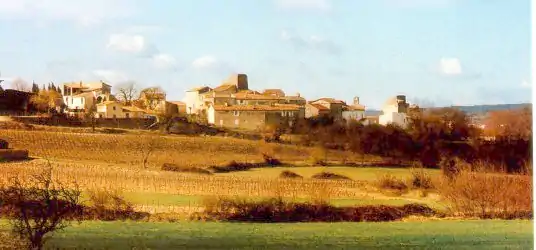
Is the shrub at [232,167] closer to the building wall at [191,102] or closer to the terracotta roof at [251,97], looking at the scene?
the terracotta roof at [251,97]

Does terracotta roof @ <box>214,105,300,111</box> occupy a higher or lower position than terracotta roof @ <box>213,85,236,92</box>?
lower

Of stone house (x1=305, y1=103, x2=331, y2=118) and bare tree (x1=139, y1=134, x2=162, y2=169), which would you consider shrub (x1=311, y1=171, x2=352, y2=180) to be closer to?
bare tree (x1=139, y1=134, x2=162, y2=169)

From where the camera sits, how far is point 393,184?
14.1 metres

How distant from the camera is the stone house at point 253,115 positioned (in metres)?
19.9

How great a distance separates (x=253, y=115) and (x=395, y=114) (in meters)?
5.03

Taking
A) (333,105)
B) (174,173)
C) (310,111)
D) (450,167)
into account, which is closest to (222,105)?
(310,111)

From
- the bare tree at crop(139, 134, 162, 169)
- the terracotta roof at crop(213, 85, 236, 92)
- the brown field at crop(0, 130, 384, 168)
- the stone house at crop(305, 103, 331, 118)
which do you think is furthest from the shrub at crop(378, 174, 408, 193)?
the terracotta roof at crop(213, 85, 236, 92)

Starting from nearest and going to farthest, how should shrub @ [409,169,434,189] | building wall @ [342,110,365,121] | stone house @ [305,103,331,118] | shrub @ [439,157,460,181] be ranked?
shrub @ [439,157,460,181]
shrub @ [409,169,434,189]
building wall @ [342,110,365,121]
stone house @ [305,103,331,118]

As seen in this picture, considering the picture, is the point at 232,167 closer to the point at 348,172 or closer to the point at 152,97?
the point at 348,172

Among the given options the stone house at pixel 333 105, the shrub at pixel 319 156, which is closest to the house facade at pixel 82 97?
the stone house at pixel 333 105

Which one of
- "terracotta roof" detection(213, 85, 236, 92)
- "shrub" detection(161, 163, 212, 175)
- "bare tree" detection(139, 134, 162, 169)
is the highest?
"terracotta roof" detection(213, 85, 236, 92)

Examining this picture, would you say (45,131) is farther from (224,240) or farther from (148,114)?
(224,240)

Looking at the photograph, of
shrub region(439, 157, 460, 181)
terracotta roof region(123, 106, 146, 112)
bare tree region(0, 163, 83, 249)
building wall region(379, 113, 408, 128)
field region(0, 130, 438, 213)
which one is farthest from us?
terracotta roof region(123, 106, 146, 112)

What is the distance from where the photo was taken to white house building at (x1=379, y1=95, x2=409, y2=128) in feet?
55.9
